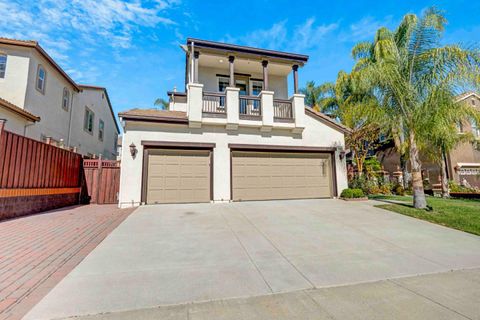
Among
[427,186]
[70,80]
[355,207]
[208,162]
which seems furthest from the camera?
[427,186]

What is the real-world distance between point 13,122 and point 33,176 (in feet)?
12.8

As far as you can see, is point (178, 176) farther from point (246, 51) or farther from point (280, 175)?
point (246, 51)

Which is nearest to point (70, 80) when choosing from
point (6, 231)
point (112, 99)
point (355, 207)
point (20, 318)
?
point (112, 99)

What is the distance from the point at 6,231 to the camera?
18.4ft

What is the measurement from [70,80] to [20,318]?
1583 centimetres

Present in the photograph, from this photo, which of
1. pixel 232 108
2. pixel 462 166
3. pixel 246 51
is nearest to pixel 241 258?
pixel 232 108

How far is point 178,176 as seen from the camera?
9.79 metres

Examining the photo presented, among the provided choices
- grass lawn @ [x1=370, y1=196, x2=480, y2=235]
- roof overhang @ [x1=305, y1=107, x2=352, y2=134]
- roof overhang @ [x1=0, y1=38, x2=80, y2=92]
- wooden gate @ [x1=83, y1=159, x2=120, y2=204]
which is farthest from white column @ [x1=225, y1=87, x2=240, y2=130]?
roof overhang @ [x1=0, y1=38, x2=80, y2=92]

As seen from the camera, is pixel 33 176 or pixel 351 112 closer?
pixel 33 176

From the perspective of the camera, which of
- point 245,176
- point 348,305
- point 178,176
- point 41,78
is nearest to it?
point 348,305

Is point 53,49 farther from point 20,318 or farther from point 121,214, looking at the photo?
point 20,318

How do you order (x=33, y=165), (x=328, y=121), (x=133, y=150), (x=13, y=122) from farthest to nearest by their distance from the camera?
(x=328, y=121) → (x=13, y=122) → (x=133, y=150) → (x=33, y=165)

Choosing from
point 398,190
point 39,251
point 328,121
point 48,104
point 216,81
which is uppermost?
point 216,81

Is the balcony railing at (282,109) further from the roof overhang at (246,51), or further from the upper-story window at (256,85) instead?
the upper-story window at (256,85)
